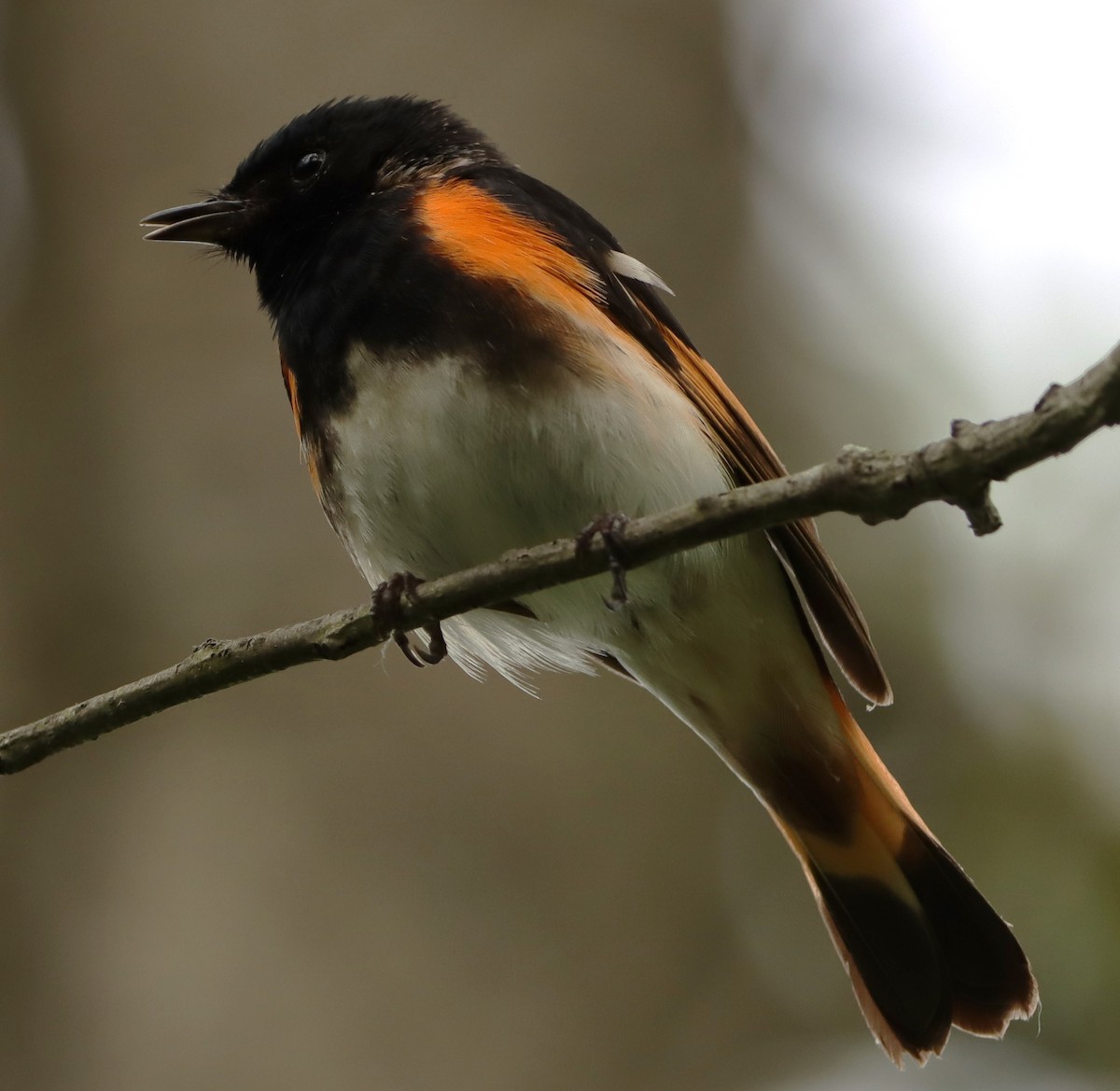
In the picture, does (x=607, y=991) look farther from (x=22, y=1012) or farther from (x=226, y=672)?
(x=226, y=672)

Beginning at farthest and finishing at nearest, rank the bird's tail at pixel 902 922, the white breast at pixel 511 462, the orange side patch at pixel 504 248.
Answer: the bird's tail at pixel 902 922 < the orange side patch at pixel 504 248 < the white breast at pixel 511 462

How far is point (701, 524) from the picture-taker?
195 centimetres

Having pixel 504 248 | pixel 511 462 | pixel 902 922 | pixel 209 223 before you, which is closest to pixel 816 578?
pixel 511 462

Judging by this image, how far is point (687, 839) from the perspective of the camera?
15.0 feet

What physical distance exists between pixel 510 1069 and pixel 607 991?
401mm

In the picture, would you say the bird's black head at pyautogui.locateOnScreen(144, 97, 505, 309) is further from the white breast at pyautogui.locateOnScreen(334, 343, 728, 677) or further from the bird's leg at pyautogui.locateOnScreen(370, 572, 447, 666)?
the bird's leg at pyautogui.locateOnScreen(370, 572, 447, 666)

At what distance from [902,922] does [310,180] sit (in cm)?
245

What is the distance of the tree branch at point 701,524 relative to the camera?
167 centimetres

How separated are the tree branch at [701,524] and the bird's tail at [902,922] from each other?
1337 mm

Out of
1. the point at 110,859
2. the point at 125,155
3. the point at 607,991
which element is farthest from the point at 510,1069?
the point at 125,155

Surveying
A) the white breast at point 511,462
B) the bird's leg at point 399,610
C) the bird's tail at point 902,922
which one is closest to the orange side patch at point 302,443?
the white breast at point 511,462

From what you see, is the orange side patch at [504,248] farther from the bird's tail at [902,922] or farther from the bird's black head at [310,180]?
Result: the bird's tail at [902,922]

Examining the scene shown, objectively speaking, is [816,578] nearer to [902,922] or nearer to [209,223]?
[902,922]

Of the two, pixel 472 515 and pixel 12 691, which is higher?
pixel 12 691
